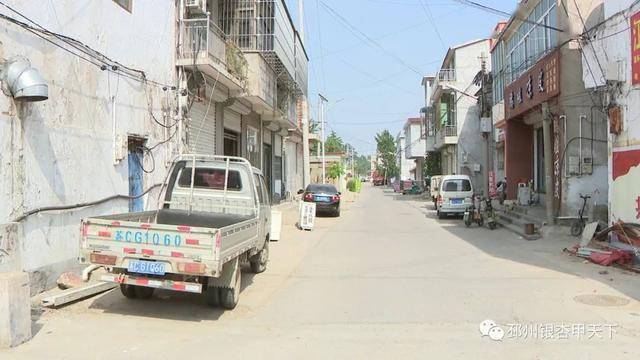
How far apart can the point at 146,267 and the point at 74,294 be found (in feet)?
5.33

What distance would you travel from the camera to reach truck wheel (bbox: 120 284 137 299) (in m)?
7.99

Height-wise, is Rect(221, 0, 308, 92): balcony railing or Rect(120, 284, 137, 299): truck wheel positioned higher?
Rect(221, 0, 308, 92): balcony railing

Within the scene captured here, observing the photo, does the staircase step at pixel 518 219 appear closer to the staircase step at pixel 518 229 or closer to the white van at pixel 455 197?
the staircase step at pixel 518 229

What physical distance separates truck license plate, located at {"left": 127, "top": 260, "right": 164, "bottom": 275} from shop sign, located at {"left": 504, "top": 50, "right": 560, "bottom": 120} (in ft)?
47.2

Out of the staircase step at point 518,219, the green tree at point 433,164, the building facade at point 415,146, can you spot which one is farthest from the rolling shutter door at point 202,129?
the building facade at point 415,146

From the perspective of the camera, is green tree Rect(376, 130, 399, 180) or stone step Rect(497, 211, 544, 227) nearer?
stone step Rect(497, 211, 544, 227)

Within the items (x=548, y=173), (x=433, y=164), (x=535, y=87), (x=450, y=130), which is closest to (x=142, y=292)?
(x=548, y=173)

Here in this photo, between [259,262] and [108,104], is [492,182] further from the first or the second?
[108,104]

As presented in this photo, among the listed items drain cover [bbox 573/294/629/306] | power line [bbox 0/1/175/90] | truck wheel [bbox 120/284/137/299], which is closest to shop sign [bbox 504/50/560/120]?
drain cover [bbox 573/294/629/306]

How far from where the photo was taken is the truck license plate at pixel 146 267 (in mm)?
6930

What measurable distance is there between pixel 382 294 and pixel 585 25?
9978mm

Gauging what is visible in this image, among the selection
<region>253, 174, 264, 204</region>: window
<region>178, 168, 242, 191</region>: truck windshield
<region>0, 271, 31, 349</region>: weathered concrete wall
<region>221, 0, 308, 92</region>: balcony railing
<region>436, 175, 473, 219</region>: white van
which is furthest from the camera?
<region>436, 175, 473, 219</region>: white van

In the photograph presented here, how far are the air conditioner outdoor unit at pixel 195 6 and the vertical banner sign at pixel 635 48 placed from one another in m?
10.6

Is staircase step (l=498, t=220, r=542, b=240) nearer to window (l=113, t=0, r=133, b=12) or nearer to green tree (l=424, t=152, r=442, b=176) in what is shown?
window (l=113, t=0, r=133, b=12)
